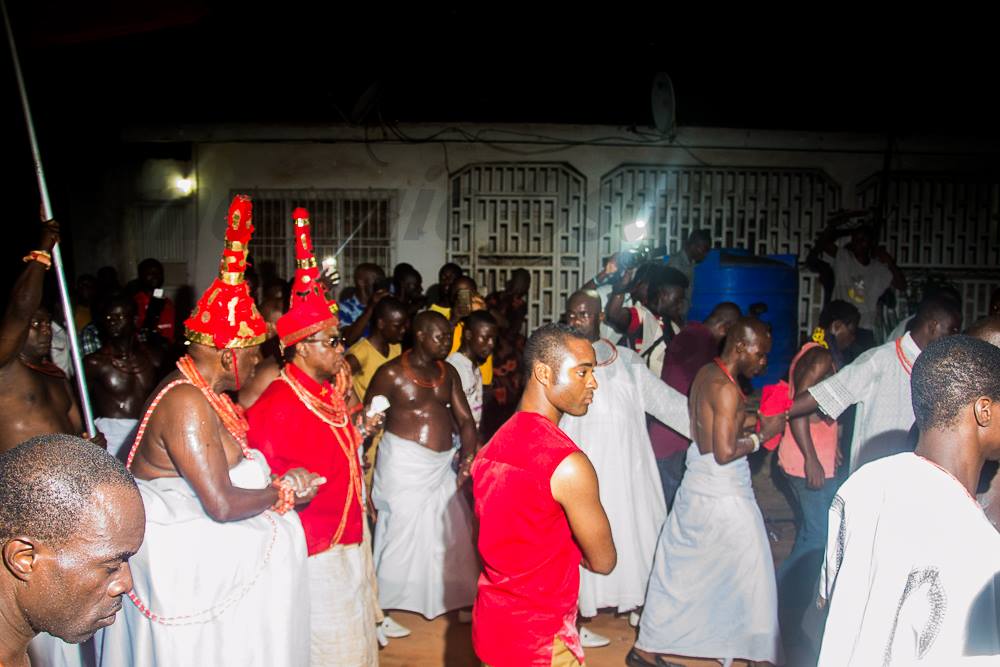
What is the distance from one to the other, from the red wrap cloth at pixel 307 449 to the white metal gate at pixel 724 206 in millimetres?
8436

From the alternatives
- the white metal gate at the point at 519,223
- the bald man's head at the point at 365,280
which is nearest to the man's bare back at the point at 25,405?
the bald man's head at the point at 365,280

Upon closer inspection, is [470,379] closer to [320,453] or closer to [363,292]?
[320,453]

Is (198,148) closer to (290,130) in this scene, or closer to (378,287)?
(290,130)

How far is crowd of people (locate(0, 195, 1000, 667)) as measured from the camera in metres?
2.20

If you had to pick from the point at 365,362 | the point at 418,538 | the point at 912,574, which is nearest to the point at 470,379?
the point at 365,362

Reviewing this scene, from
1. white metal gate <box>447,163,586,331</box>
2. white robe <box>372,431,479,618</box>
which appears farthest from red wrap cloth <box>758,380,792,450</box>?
white metal gate <box>447,163,586,331</box>

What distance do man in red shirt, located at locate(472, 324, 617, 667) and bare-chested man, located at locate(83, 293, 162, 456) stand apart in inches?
148

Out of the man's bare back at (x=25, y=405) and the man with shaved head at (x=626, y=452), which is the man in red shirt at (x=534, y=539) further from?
the man's bare back at (x=25, y=405)

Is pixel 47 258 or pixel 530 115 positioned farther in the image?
pixel 530 115

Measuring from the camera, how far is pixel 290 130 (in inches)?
463

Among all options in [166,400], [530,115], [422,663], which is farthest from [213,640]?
[530,115]

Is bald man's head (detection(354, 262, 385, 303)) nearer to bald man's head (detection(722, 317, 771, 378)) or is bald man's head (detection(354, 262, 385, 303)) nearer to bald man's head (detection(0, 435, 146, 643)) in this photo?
bald man's head (detection(722, 317, 771, 378))

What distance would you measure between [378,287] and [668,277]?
302 cm

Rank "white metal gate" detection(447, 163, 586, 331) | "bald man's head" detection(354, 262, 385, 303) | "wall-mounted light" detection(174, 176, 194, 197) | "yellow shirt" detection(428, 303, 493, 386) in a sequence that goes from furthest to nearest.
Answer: "wall-mounted light" detection(174, 176, 194, 197) < "white metal gate" detection(447, 163, 586, 331) < "bald man's head" detection(354, 262, 385, 303) < "yellow shirt" detection(428, 303, 493, 386)
